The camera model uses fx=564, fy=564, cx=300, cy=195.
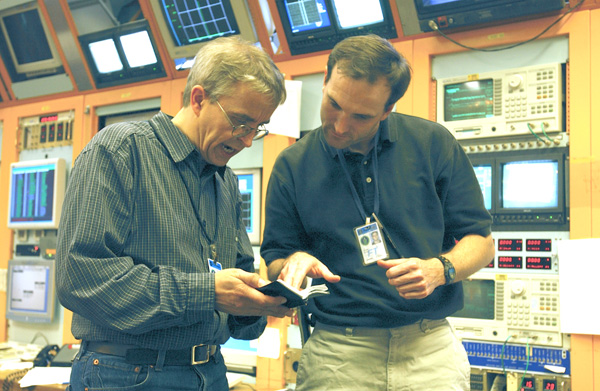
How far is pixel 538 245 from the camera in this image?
2.35 m

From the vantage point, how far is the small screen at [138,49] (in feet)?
10.9

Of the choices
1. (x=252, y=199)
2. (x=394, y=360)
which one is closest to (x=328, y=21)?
(x=252, y=199)

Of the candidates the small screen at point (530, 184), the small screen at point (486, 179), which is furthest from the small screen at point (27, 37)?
the small screen at point (530, 184)

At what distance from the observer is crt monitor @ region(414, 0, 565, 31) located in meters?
2.30

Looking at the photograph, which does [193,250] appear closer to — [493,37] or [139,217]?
[139,217]

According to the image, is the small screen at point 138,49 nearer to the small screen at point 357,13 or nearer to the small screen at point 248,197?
the small screen at point 248,197

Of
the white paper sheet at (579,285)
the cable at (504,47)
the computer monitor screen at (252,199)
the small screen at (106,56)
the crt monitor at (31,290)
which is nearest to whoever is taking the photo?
the white paper sheet at (579,285)

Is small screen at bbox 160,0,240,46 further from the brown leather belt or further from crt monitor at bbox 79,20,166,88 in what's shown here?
the brown leather belt

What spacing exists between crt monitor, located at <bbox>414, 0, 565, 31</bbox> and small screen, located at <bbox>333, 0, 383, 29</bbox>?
217 mm

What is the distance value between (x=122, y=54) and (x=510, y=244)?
244 centimetres

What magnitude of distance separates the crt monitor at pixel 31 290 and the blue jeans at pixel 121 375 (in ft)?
8.06

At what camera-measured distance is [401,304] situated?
1.55 m

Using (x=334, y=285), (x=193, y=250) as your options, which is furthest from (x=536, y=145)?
(x=193, y=250)

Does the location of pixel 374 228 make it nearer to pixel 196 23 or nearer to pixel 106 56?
pixel 196 23
